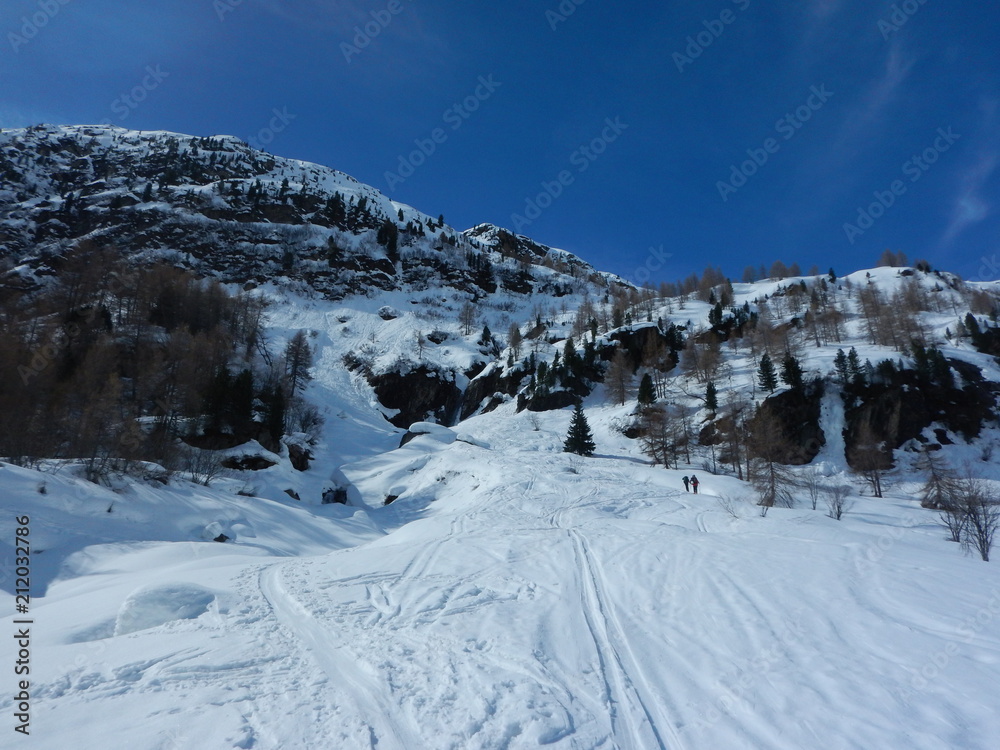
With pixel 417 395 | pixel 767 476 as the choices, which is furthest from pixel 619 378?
pixel 767 476

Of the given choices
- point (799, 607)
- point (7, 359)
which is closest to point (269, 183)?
point (7, 359)

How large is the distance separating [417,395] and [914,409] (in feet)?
196

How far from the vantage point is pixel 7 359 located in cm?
2392

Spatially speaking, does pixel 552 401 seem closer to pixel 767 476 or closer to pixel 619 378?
pixel 619 378

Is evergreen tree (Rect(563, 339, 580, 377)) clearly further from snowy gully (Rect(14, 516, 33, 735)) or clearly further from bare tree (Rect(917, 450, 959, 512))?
snowy gully (Rect(14, 516, 33, 735))

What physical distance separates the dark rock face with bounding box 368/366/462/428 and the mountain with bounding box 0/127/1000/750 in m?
5.19

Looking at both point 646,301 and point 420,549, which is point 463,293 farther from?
point 420,549

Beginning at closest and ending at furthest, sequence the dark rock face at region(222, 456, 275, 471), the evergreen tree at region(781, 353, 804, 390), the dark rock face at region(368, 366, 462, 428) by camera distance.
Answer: the dark rock face at region(222, 456, 275, 471), the evergreen tree at region(781, 353, 804, 390), the dark rock face at region(368, 366, 462, 428)

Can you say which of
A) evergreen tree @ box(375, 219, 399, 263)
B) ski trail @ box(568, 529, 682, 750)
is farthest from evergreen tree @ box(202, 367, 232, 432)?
evergreen tree @ box(375, 219, 399, 263)

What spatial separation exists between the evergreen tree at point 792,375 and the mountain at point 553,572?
49 centimetres

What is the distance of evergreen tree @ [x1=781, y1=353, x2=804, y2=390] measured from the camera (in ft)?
146

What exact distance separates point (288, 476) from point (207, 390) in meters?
11.9

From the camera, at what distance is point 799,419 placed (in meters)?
43.3

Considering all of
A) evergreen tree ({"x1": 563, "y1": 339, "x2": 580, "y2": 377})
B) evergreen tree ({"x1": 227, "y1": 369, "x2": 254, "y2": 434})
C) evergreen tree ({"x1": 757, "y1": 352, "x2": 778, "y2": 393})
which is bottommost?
evergreen tree ({"x1": 227, "y1": 369, "x2": 254, "y2": 434})
